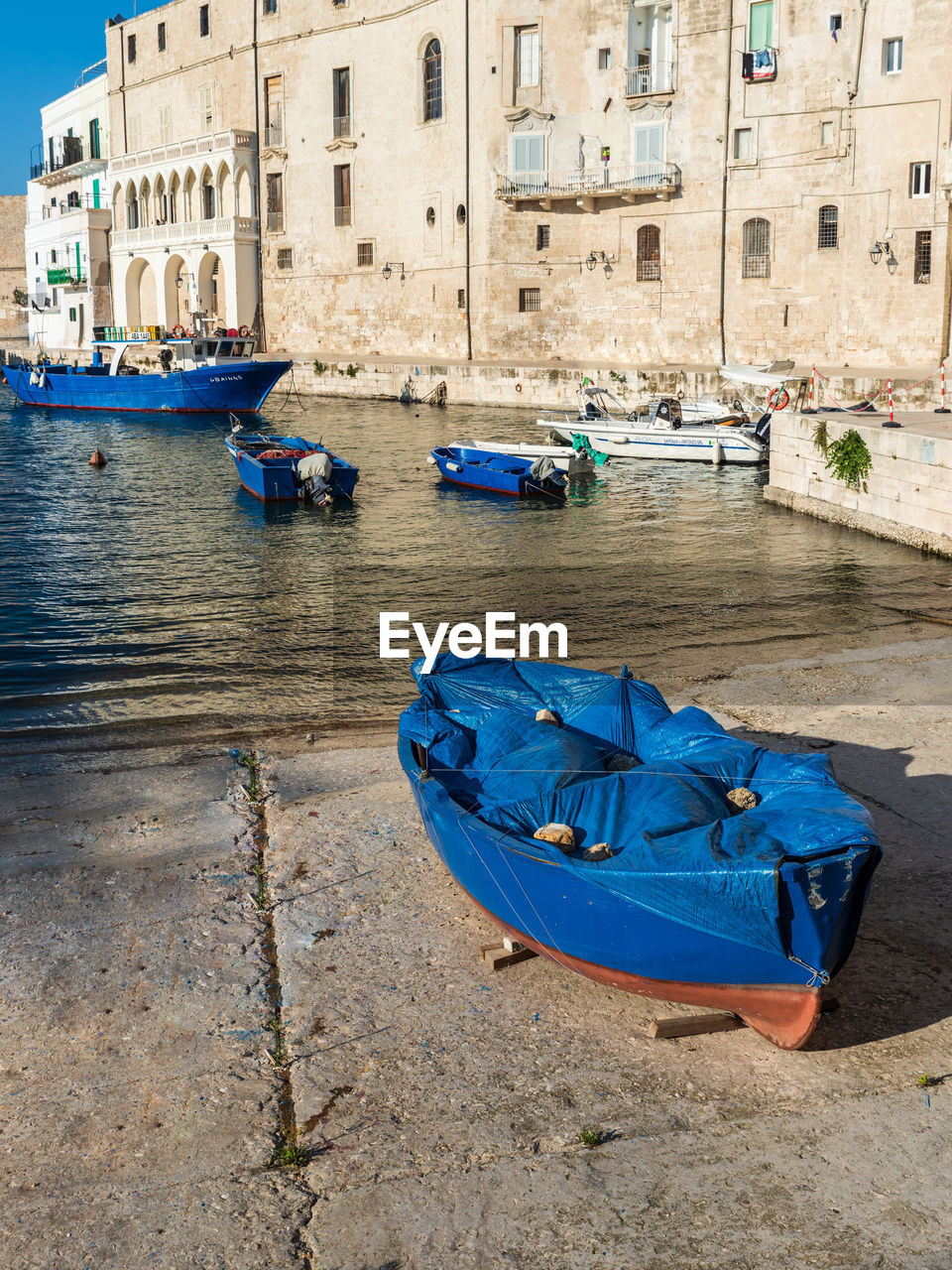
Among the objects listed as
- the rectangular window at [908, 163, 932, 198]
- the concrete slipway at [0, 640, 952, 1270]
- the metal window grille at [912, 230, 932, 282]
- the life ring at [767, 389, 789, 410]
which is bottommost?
the concrete slipway at [0, 640, 952, 1270]

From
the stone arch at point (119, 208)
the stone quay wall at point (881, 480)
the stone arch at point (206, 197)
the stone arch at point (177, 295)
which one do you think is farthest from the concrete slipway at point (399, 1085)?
the stone arch at point (119, 208)

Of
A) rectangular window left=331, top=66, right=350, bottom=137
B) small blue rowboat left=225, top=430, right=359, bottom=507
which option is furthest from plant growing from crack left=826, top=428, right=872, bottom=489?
rectangular window left=331, top=66, right=350, bottom=137

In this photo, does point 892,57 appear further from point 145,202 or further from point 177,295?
point 145,202

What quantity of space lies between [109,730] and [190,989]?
13.2 feet

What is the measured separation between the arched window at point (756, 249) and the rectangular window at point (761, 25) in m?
4.07

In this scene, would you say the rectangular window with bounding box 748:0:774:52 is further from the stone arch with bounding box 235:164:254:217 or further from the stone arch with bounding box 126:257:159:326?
the stone arch with bounding box 126:257:159:326

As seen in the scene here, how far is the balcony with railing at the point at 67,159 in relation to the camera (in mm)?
50938

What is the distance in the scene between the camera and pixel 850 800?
13.2 ft

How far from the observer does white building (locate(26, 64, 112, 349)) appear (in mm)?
49750

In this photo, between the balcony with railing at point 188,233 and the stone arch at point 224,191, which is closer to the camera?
the balcony with railing at point 188,233

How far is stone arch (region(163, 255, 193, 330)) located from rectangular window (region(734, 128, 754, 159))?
23723 millimetres

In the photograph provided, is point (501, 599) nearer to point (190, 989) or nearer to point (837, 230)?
point (190, 989)

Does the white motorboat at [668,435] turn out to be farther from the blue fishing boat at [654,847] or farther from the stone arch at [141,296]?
the stone arch at [141,296]

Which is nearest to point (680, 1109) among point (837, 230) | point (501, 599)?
point (501, 599)
